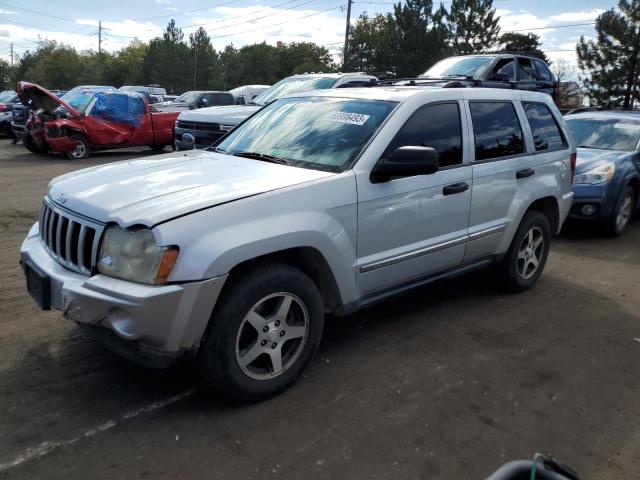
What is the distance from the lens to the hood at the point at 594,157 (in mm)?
7582

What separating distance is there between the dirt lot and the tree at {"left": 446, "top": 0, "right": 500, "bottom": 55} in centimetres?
4668

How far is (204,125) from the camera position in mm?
11281

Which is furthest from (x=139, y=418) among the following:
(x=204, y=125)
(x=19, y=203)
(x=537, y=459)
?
(x=204, y=125)

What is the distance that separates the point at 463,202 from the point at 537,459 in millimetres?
2964

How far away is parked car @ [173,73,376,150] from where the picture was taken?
34.8ft

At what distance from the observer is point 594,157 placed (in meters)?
7.82

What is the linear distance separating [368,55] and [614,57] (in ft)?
110

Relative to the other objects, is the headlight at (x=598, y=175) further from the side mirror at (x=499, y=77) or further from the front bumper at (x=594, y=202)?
the side mirror at (x=499, y=77)

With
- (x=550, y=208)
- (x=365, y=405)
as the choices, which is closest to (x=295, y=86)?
(x=550, y=208)

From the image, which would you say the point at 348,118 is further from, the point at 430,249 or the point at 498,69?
the point at 498,69

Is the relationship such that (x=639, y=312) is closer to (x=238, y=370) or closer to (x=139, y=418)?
(x=238, y=370)

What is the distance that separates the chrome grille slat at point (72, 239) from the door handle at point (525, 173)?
133 inches

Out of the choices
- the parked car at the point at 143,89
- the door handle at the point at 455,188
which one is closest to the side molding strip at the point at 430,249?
the door handle at the point at 455,188

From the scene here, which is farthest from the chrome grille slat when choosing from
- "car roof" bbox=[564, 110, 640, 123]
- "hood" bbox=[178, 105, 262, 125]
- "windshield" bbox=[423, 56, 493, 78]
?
"windshield" bbox=[423, 56, 493, 78]
